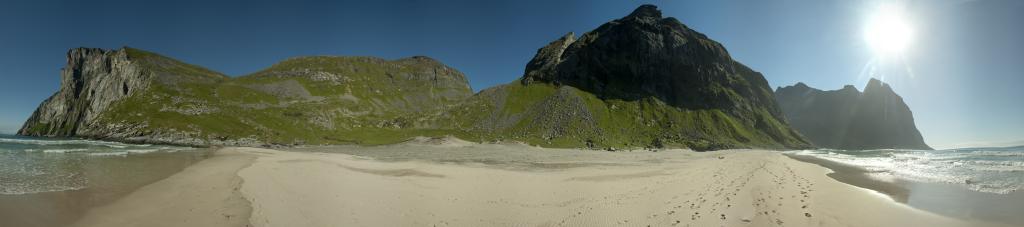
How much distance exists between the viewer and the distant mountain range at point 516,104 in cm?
10006

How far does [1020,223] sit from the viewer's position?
47.5 feet

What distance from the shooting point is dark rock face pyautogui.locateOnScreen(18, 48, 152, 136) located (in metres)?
157

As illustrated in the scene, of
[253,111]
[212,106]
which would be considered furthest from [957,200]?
[212,106]

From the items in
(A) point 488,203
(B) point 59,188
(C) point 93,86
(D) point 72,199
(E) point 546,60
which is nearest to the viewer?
(A) point 488,203

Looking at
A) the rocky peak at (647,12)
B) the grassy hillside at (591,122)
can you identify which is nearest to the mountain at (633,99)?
the grassy hillside at (591,122)

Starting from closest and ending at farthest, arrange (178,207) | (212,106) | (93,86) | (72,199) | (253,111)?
(178,207) < (72,199) < (212,106) < (253,111) < (93,86)

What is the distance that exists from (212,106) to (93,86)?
129m

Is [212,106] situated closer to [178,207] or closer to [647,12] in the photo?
[178,207]

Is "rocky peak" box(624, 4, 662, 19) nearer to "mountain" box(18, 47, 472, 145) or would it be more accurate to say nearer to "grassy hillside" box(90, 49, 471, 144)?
"mountain" box(18, 47, 472, 145)

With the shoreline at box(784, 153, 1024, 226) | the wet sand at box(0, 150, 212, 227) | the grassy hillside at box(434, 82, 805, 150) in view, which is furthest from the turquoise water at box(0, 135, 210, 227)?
the grassy hillside at box(434, 82, 805, 150)

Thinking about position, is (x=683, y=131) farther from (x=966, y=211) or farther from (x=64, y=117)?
(x=64, y=117)

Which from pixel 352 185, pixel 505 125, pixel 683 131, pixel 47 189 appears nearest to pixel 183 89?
A: pixel 505 125

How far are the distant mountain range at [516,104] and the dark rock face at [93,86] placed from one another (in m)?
1.05

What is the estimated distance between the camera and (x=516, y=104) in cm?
12206
